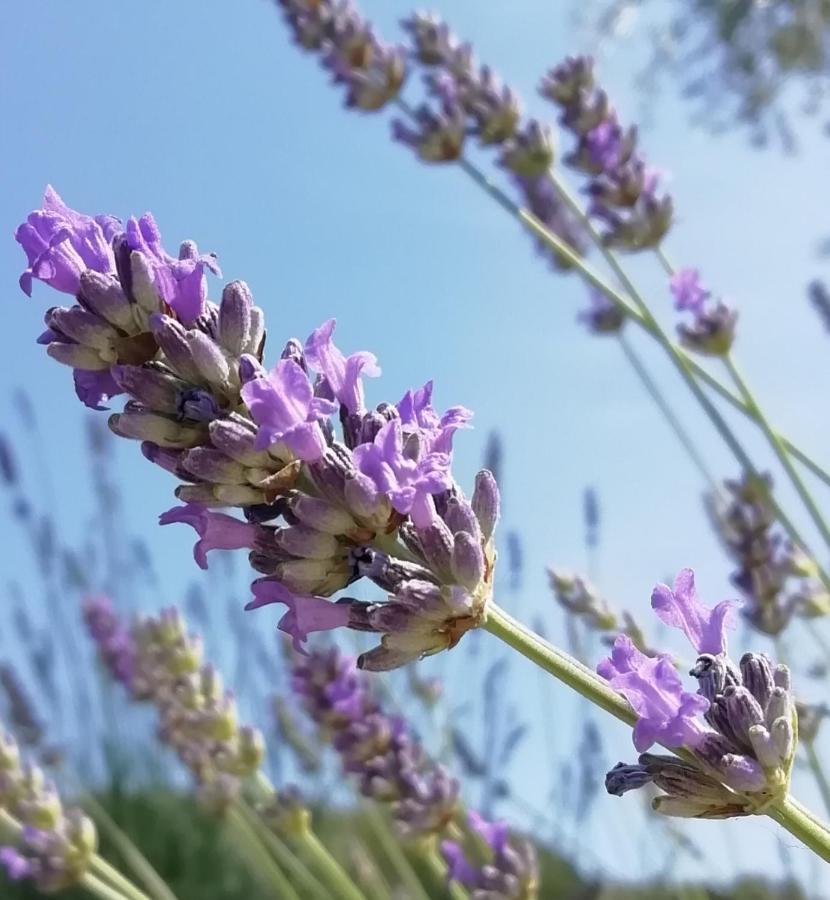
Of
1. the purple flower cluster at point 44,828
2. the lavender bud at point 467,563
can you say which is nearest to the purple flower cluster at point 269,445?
the lavender bud at point 467,563

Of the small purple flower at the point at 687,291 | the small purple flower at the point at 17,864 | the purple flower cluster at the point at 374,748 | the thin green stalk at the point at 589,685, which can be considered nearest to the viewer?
the thin green stalk at the point at 589,685

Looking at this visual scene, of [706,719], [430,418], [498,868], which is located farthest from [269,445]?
[498,868]

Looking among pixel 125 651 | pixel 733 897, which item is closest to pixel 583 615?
pixel 733 897

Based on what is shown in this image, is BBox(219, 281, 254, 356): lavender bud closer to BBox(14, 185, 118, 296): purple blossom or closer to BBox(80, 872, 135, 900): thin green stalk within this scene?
BBox(14, 185, 118, 296): purple blossom

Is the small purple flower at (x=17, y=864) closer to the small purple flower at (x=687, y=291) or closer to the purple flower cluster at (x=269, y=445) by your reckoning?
the purple flower cluster at (x=269, y=445)

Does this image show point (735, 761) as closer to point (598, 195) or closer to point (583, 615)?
point (583, 615)
